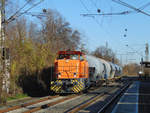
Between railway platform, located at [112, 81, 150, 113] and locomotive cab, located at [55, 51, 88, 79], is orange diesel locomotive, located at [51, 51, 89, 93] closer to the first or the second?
locomotive cab, located at [55, 51, 88, 79]

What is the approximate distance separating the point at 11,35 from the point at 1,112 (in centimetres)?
979

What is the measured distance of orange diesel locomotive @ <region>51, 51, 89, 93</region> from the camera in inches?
637

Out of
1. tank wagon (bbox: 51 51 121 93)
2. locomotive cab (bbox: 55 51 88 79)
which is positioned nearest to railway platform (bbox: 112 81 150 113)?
tank wagon (bbox: 51 51 121 93)

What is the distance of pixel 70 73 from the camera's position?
17.0 m

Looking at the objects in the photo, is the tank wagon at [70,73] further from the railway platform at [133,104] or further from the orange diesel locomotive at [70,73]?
the railway platform at [133,104]

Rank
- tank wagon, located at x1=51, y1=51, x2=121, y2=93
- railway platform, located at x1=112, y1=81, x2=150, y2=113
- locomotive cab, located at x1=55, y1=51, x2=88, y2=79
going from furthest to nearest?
locomotive cab, located at x1=55, y1=51, x2=88, y2=79 → tank wagon, located at x1=51, y1=51, x2=121, y2=93 → railway platform, located at x1=112, y1=81, x2=150, y2=113

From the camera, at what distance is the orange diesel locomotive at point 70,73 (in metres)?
16.2

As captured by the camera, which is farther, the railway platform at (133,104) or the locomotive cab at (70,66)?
the locomotive cab at (70,66)

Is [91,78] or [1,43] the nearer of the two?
[1,43]

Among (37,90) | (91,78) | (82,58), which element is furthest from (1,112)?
(91,78)

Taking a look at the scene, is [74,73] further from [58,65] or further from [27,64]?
[27,64]

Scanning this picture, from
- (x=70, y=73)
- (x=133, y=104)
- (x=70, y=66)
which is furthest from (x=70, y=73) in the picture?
(x=133, y=104)

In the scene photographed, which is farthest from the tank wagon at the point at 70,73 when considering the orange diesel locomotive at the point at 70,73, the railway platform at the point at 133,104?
the railway platform at the point at 133,104

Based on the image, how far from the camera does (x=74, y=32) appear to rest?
51062 mm
